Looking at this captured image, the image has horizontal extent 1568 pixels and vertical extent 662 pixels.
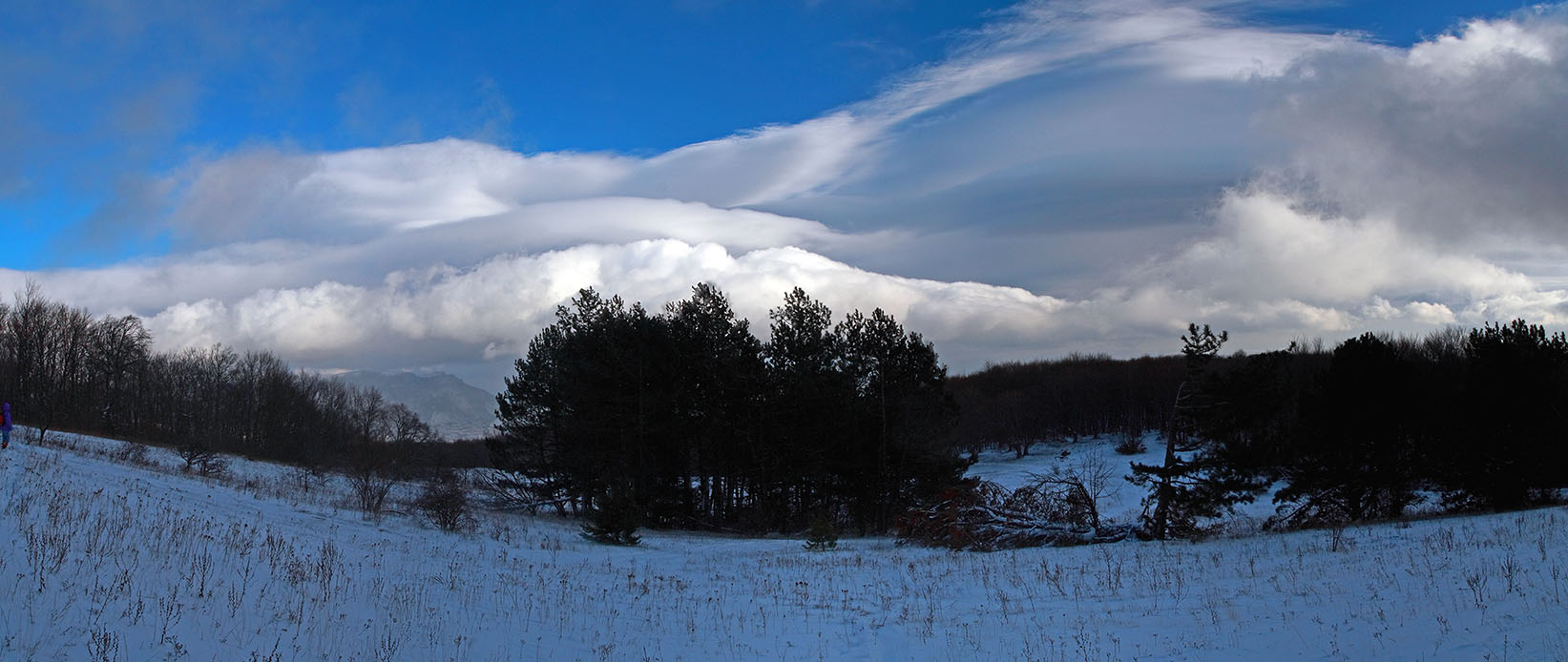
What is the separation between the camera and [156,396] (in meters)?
75.3

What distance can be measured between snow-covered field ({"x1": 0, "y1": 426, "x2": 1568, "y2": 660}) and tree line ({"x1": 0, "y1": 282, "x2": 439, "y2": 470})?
31757 millimetres

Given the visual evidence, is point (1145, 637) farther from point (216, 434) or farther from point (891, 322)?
point (216, 434)

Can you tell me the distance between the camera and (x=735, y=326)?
36188mm

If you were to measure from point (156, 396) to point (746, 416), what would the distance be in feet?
232

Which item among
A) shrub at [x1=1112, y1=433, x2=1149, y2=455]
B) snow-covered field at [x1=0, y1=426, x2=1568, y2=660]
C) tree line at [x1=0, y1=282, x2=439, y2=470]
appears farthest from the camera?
shrub at [x1=1112, y1=433, x2=1149, y2=455]

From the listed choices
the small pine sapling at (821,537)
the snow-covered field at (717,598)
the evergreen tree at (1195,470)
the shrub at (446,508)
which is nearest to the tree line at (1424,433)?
the evergreen tree at (1195,470)

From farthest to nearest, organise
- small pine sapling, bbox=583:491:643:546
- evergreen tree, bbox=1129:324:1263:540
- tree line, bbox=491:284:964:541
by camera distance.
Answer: tree line, bbox=491:284:964:541 < small pine sapling, bbox=583:491:643:546 < evergreen tree, bbox=1129:324:1263:540

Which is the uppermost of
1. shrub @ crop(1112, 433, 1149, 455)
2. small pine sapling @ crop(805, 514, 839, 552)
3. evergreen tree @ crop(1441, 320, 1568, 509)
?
evergreen tree @ crop(1441, 320, 1568, 509)

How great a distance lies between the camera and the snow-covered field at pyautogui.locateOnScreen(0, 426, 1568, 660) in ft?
24.5

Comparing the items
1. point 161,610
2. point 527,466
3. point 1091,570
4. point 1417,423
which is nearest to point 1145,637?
point 1091,570

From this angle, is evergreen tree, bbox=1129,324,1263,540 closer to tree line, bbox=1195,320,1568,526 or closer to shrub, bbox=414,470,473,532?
tree line, bbox=1195,320,1568,526

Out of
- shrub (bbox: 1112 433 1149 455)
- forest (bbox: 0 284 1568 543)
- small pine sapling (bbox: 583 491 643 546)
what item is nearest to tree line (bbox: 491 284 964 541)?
forest (bbox: 0 284 1568 543)

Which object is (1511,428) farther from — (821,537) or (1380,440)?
(821,537)

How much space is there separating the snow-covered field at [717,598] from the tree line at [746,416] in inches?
650
